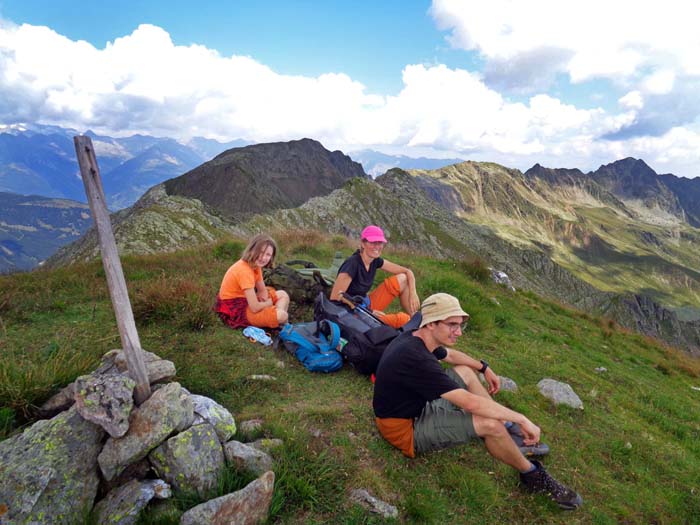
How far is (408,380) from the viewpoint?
4484mm

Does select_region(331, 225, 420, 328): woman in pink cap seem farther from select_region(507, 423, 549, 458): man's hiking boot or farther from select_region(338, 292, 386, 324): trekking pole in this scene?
select_region(507, 423, 549, 458): man's hiking boot

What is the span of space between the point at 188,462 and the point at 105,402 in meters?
0.98

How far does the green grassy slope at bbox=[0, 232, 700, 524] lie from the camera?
4.17 meters

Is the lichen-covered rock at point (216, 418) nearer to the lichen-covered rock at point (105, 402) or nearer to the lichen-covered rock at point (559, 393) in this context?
the lichen-covered rock at point (105, 402)

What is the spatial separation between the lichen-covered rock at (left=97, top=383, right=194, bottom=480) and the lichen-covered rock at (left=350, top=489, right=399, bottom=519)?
1963 millimetres

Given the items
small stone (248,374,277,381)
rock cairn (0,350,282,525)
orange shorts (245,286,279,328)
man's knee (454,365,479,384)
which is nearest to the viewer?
rock cairn (0,350,282,525)

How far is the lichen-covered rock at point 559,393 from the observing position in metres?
7.27

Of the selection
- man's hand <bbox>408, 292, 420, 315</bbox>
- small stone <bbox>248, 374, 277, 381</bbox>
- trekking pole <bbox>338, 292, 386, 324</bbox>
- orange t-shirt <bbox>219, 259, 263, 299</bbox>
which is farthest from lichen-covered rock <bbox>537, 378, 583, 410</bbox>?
orange t-shirt <bbox>219, 259, 263, 299</bbox>

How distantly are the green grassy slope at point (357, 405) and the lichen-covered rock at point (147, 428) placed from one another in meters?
1.19

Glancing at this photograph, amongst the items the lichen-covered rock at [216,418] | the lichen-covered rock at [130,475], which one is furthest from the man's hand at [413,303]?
the lichen-covered rock at [130,475]

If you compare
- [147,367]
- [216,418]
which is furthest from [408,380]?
[147,367]

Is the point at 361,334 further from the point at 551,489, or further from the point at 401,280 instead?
the point at 551,489

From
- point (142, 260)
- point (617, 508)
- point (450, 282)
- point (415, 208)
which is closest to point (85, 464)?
point (617, 508)

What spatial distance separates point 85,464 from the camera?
11.4 feet
